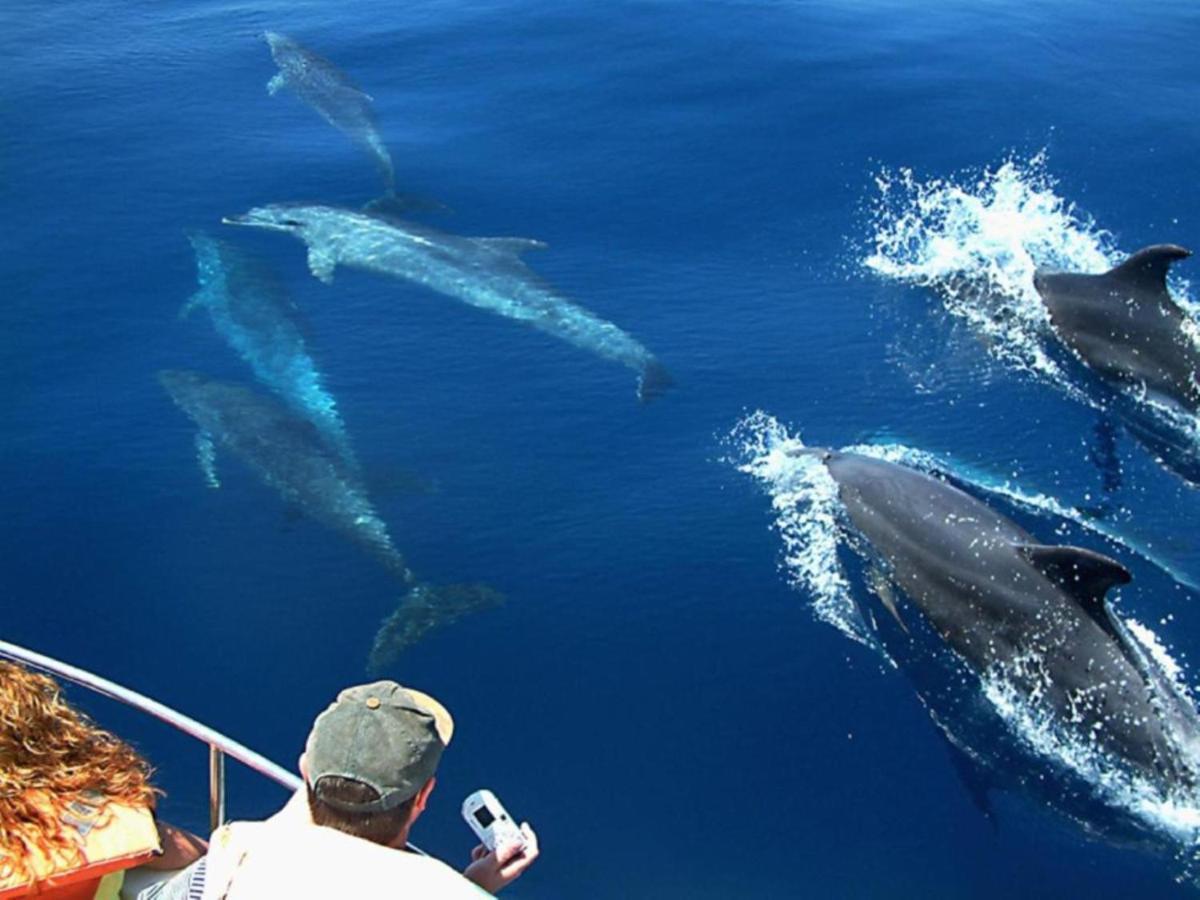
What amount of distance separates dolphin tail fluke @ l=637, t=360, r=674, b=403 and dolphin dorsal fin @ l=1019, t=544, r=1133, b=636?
5383mm

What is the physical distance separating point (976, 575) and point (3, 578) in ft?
31.2

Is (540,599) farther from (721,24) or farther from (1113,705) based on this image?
(721,24)

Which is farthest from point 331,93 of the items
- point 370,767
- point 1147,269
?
point 370,767

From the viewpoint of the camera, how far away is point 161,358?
16.3 meters

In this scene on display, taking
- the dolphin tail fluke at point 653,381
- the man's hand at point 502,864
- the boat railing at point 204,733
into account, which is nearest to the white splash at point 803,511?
the dolphin tail fluke at point 653,381

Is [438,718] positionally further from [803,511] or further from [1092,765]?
[803,511]

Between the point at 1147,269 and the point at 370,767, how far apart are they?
47.8ft

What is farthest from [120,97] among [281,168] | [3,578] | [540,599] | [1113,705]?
[1113,705]

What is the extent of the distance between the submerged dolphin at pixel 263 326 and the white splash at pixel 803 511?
4597 mm

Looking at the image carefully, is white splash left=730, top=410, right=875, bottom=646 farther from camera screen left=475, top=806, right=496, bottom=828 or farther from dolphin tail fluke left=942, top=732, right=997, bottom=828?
Answer: camera screen left=475, top=806, right=496, bottom=828

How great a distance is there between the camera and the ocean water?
10.7m

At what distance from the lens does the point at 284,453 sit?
560 inches

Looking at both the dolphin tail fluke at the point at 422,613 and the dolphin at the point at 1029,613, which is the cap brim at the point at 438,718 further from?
the dolphin at the point at 1029,613

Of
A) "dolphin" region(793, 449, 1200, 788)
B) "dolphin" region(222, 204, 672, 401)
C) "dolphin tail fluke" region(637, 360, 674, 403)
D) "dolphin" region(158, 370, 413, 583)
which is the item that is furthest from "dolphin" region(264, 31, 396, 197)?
"dolphin" region(793, 449, 1200, 788)
